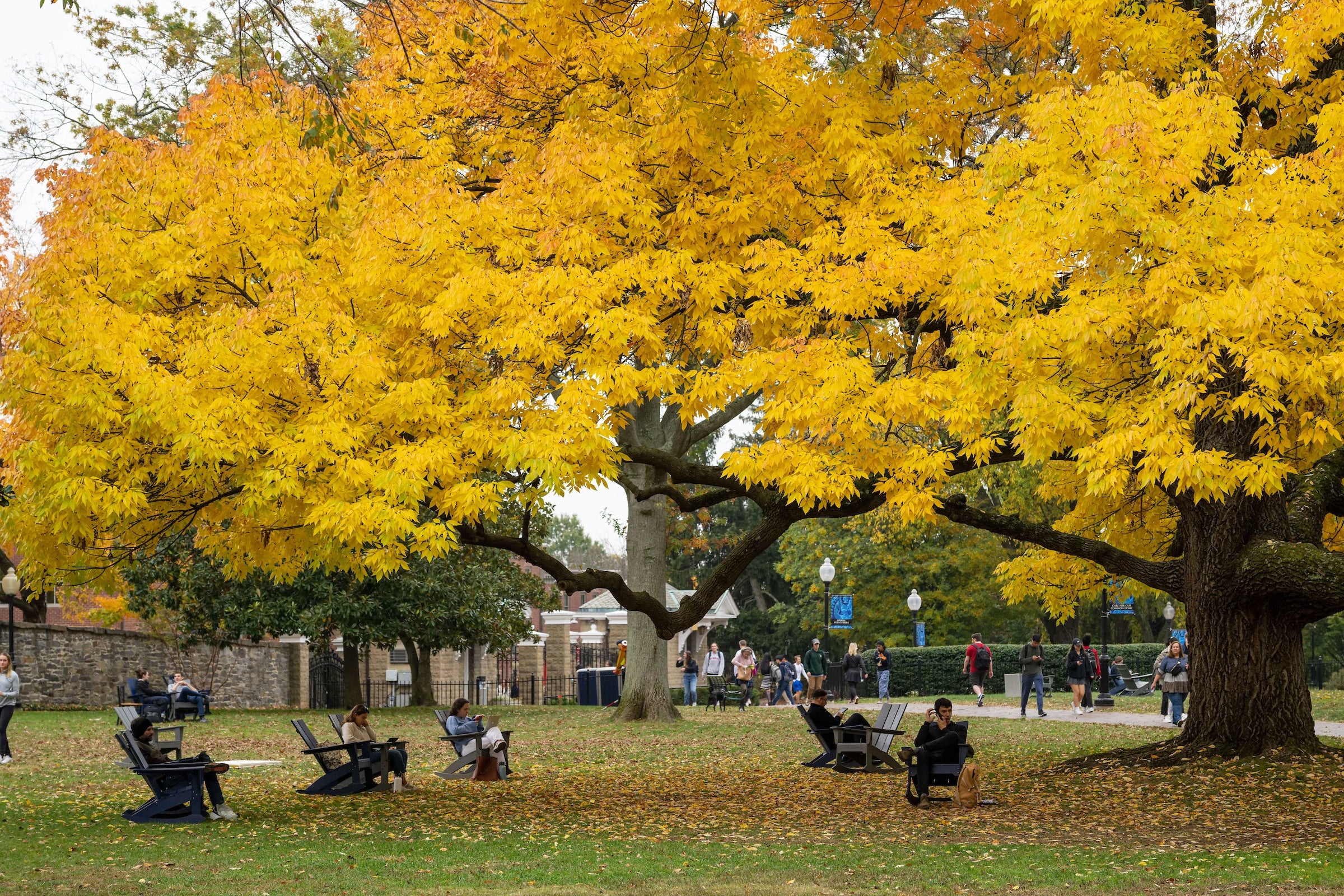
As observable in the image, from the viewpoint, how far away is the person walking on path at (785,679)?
33.6 meters

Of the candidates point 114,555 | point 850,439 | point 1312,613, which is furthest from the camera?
point 1312,613

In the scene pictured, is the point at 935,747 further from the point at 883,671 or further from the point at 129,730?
the point at 883,671

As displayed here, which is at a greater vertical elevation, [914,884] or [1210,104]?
[1210,104]

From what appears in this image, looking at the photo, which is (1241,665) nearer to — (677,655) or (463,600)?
(463,600)

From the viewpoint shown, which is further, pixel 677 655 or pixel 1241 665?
pixel 677 655

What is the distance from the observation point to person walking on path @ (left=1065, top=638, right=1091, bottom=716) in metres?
27.3

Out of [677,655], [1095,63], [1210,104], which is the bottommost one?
[677,655]

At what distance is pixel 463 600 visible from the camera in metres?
30.4

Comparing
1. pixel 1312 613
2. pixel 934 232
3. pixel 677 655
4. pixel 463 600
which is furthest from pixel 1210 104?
pixel 677 655

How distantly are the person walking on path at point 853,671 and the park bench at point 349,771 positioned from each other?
19261 mm

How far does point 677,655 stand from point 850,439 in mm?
37202

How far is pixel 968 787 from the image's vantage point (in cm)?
1292

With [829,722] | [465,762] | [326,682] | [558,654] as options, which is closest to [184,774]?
[465,762]

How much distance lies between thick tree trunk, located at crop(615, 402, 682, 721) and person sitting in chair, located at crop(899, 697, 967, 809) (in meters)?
12.4
